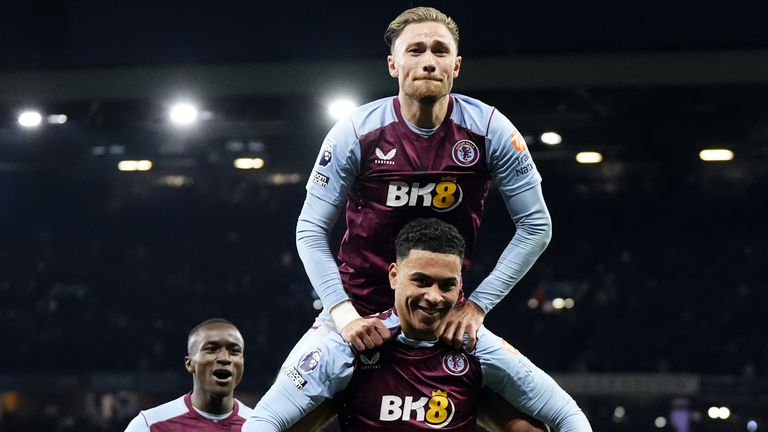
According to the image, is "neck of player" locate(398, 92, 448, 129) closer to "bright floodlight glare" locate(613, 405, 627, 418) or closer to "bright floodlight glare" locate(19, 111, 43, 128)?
"bright floodlight glare" locate(19, 111, 43, 128)

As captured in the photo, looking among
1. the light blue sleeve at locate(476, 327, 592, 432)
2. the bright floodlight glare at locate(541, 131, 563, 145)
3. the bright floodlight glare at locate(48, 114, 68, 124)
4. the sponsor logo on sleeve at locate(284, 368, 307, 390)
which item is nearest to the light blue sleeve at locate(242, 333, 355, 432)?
the sponsor logo on sleeve at locate(284, 368, 307, 390)

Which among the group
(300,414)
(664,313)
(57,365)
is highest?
(664,313)

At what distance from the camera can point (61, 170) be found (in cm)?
1334

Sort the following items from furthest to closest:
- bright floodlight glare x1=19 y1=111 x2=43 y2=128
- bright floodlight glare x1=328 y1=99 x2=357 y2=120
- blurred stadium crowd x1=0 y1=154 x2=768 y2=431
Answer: blurred stadium crowd x1=0 y1=154 x2=768 y2=431 < bright floodlight glare x1=19 y1=111 x2=43 y2=128 < bright floodlight glare x1=328 y1=99 x2=357 y2=120

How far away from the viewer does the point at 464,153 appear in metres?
3.07

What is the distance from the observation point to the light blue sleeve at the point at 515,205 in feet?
10.1

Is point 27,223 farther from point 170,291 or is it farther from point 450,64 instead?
point 450,64

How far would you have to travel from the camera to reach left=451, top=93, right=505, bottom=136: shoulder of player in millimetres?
3076

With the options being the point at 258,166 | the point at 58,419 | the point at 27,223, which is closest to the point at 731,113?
the point at 258,166

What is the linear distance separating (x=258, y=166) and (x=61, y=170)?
239 centimetres

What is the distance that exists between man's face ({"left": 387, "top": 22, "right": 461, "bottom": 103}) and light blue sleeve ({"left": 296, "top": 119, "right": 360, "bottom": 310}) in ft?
0.70

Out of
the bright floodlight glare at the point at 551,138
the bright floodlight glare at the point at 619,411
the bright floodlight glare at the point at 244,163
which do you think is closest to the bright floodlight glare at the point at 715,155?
the bright floodlight glare at the point at 551,138

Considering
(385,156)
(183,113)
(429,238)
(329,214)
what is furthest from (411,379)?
(183,113)

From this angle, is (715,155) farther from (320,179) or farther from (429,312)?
(429,312)
